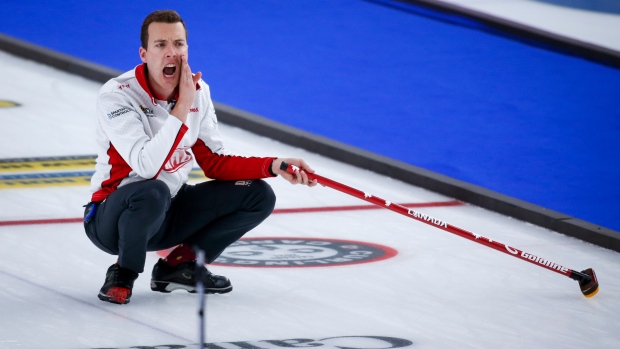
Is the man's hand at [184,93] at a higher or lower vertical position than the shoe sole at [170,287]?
higher

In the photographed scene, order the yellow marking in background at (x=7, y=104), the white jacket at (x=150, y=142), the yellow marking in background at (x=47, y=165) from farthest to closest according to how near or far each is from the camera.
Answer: the yellow marking in background at (x=7, y=104) < the yellow marking in background at (x=47, y=165) < the white jacket at (x=150, y=142)

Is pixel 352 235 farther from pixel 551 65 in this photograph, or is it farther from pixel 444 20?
pixel 444 20

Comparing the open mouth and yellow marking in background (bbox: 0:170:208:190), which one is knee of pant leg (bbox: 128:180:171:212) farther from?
yellow marking in background (bbox: 0:170:208:190)

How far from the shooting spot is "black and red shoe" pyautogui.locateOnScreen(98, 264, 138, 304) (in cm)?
361

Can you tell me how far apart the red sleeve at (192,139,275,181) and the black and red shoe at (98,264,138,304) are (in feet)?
1.41

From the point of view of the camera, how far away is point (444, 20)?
31.0ft

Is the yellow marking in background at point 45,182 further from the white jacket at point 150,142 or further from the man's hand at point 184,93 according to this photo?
the man's hand at point 184,93

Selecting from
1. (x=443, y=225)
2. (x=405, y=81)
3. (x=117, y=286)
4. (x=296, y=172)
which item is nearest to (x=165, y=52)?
(x=296, y=172)

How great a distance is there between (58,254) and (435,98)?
11.8 ft

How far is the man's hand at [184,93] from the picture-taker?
3.52m

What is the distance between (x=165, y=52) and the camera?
359 centimetres

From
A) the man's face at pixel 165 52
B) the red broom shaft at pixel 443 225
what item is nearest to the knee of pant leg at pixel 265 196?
the red broom shaft at pixel 443 225

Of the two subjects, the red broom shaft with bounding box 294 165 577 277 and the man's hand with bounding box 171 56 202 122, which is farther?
the red broom shaft with bounding box 294 165 577 277

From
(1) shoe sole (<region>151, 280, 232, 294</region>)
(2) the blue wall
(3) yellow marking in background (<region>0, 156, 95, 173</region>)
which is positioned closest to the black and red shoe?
(1) shoe sole (<region>151, 280, 232, 294</region>)
